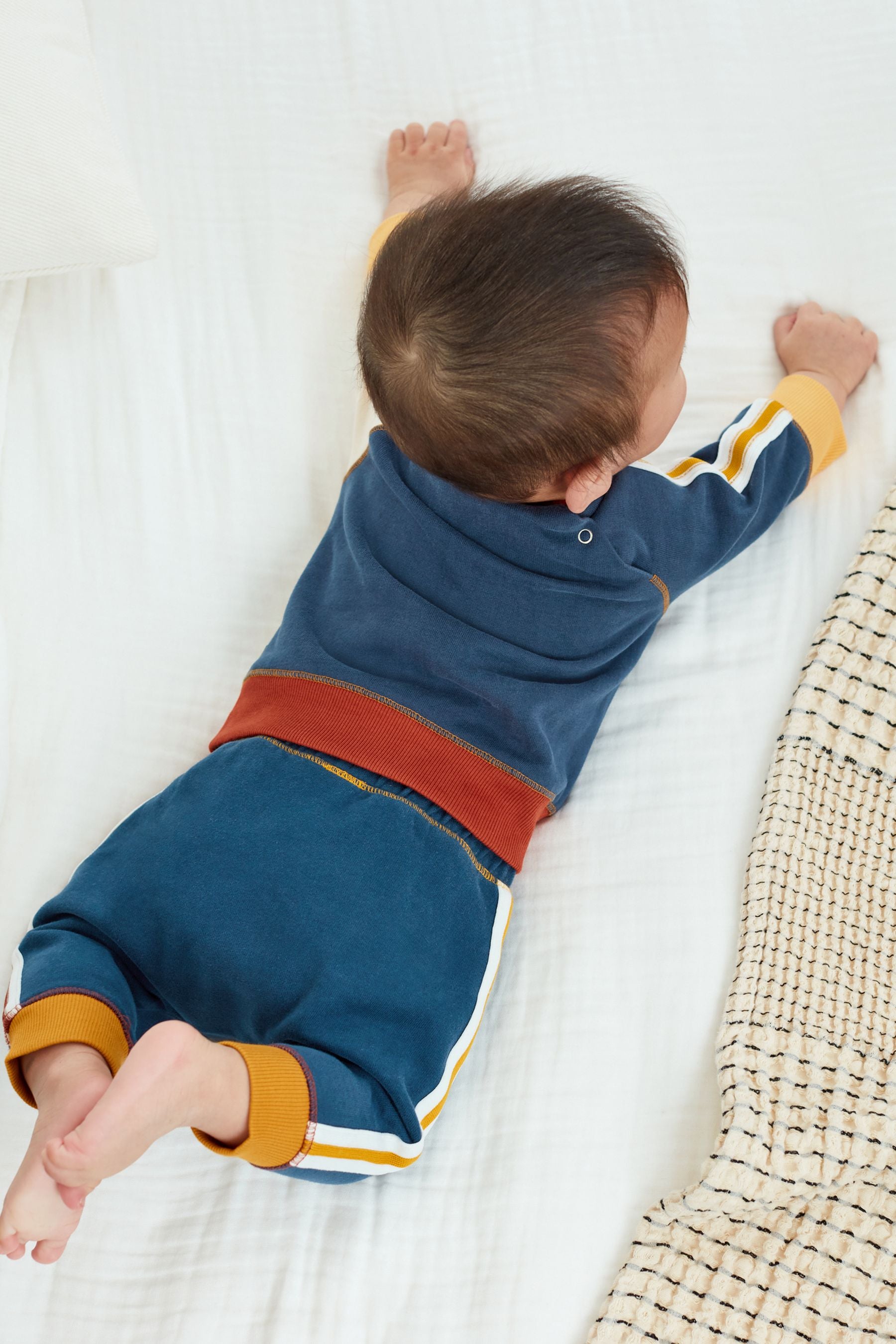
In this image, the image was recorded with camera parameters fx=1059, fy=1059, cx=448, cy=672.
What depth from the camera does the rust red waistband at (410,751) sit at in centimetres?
91

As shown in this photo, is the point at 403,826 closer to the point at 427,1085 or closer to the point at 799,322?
the point at 427,1085

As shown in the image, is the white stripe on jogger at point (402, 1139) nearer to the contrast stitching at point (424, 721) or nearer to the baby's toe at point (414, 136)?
the contrast stitching at point (424, 721)

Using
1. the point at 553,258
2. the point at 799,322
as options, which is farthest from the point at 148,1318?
the point at 799,322

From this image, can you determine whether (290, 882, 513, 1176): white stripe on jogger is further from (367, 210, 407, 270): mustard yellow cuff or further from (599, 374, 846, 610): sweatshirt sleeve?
(367, 210, 407, 270): mustard yellow cuff

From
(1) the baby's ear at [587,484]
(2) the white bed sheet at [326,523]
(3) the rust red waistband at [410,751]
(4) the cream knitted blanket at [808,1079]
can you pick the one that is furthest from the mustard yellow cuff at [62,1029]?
(1) the baby's ear at [587,484]

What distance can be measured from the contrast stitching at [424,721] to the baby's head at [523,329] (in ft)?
0.71

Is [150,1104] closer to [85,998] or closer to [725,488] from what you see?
[85,998]

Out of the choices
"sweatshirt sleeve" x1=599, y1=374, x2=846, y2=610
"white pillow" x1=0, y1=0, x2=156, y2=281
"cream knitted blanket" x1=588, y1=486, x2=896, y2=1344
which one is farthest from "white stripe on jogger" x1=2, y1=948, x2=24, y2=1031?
"white pillow" x1=0, y1=0, x2=156, y2=281

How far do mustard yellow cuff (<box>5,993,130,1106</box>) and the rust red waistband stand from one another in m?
0.26

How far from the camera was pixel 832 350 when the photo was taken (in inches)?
43.1

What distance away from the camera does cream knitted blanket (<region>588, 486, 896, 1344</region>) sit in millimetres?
772

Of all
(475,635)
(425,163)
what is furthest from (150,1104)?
(425,163)

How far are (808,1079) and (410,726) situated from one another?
16.7 inches

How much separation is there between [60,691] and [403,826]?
431 millimetres
